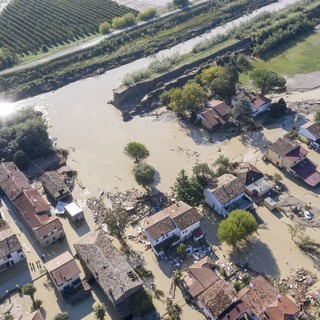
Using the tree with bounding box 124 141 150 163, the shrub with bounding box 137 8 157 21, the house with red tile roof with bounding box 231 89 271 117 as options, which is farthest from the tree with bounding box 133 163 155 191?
the shrub with bounding box 137 8 157 21

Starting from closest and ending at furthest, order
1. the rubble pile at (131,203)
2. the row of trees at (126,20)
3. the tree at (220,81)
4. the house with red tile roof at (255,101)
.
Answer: the rubble pile at (131,203) → the house with red tile roof at (255,101) → the tree at (220,81) → the row of trees at (126,20)

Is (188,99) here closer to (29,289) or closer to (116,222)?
(116,222)

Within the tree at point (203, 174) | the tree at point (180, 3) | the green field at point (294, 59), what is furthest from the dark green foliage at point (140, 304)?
A: the tree at point (180, 3)

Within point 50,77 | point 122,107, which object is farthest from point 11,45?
point 122,107

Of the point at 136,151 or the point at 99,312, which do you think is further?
the point at 136,151

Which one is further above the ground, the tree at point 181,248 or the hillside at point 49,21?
the hillside at point 49,21

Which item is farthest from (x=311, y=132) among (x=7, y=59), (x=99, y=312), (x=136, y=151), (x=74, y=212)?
(x=7, y=59)

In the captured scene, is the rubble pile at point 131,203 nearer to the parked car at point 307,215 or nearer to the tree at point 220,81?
the parked car at point 307,215
